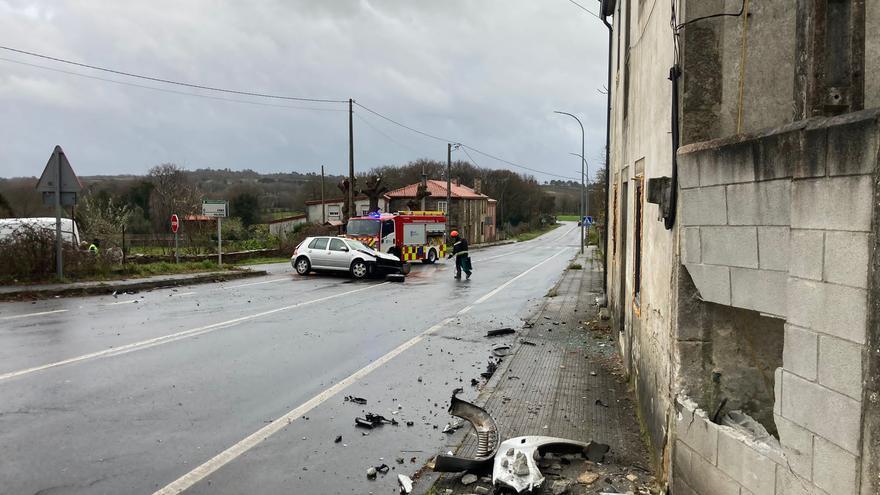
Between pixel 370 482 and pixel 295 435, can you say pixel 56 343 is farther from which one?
pixel 370 482

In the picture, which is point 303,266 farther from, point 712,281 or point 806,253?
point 806,253

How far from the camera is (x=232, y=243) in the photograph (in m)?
41.1

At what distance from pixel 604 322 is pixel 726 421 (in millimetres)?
8983

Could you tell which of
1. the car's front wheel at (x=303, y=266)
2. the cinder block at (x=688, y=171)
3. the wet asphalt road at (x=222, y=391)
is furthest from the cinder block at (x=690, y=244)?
the car's front wheel at (x=303, y=266)

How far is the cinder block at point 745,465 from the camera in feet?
9.91

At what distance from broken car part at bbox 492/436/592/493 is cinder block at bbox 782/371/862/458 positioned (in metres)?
2.02

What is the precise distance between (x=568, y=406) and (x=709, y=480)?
3045 millimetres

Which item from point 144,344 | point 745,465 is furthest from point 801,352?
point 144,344

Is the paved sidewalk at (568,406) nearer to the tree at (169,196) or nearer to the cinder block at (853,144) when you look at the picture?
the cinder block at (853,144)

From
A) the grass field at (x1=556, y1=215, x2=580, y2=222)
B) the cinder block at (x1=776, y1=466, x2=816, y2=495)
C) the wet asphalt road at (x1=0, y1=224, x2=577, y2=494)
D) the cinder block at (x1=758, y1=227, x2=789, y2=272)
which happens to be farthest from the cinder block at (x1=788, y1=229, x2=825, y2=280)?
the grass field at (x1=556, y1=215, x2=580, y2=222)

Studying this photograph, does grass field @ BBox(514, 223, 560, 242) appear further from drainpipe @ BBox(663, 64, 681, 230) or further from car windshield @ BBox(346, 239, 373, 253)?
drainpipe @ BBox(663, 64, 681, 230)

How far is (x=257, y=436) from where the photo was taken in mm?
5578

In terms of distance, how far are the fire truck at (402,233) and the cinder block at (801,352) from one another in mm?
27059

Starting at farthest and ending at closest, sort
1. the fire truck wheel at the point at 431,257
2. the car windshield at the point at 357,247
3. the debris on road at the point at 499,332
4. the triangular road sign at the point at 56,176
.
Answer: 1. the fire truck wheel at the point at 431,257
2. the car windshield at the point at 357,247
3. the triangular road sign at the point at 56,176
4. the debris on road at the point at 499,332
